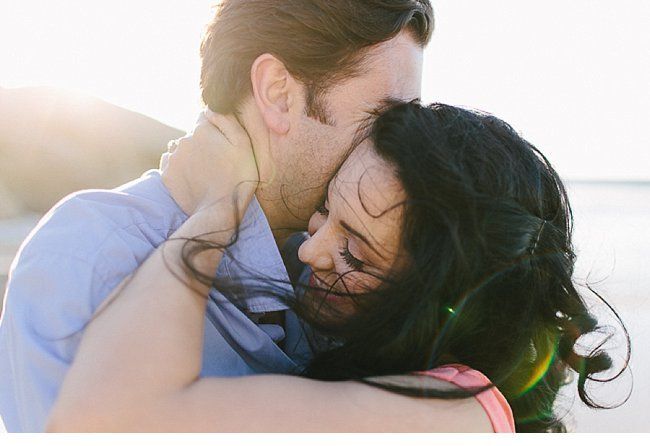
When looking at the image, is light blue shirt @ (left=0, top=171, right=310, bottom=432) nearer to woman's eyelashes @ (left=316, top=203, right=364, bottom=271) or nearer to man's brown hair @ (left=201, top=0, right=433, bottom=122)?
woman's eyelashes @ (left=316, top=203, right=364, bottom=271)

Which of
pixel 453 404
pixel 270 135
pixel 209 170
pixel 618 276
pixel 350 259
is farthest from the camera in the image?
pixel 618 276

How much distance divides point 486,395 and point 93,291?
0.93m

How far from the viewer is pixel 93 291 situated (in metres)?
1.70

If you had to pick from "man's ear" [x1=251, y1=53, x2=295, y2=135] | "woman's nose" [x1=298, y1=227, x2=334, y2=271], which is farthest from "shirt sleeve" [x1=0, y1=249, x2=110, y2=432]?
"man's ear" [x1=251, y1=53, x2=295, y2=135]

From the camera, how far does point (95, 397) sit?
143cm

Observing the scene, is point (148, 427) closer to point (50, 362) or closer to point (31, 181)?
point (50, 362)

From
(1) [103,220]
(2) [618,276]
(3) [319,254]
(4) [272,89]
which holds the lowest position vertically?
(2) [618,276]

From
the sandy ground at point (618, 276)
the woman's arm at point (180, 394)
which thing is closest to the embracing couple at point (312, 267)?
the woman's arm at point (180, 394)

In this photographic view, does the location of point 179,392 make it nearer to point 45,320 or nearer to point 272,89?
point 45,320

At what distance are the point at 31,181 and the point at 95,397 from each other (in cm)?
704

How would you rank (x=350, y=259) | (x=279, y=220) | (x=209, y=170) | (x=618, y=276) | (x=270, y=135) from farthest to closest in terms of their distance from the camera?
(x=618, y=276)
(x=279, y=220)
(x=270, y=135)
(x=209, y=170)
(x=350, y=259)

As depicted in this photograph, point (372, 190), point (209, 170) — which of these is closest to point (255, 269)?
point (209, 170)

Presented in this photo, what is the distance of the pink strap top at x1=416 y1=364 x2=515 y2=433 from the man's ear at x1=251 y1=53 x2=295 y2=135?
3.35ft
